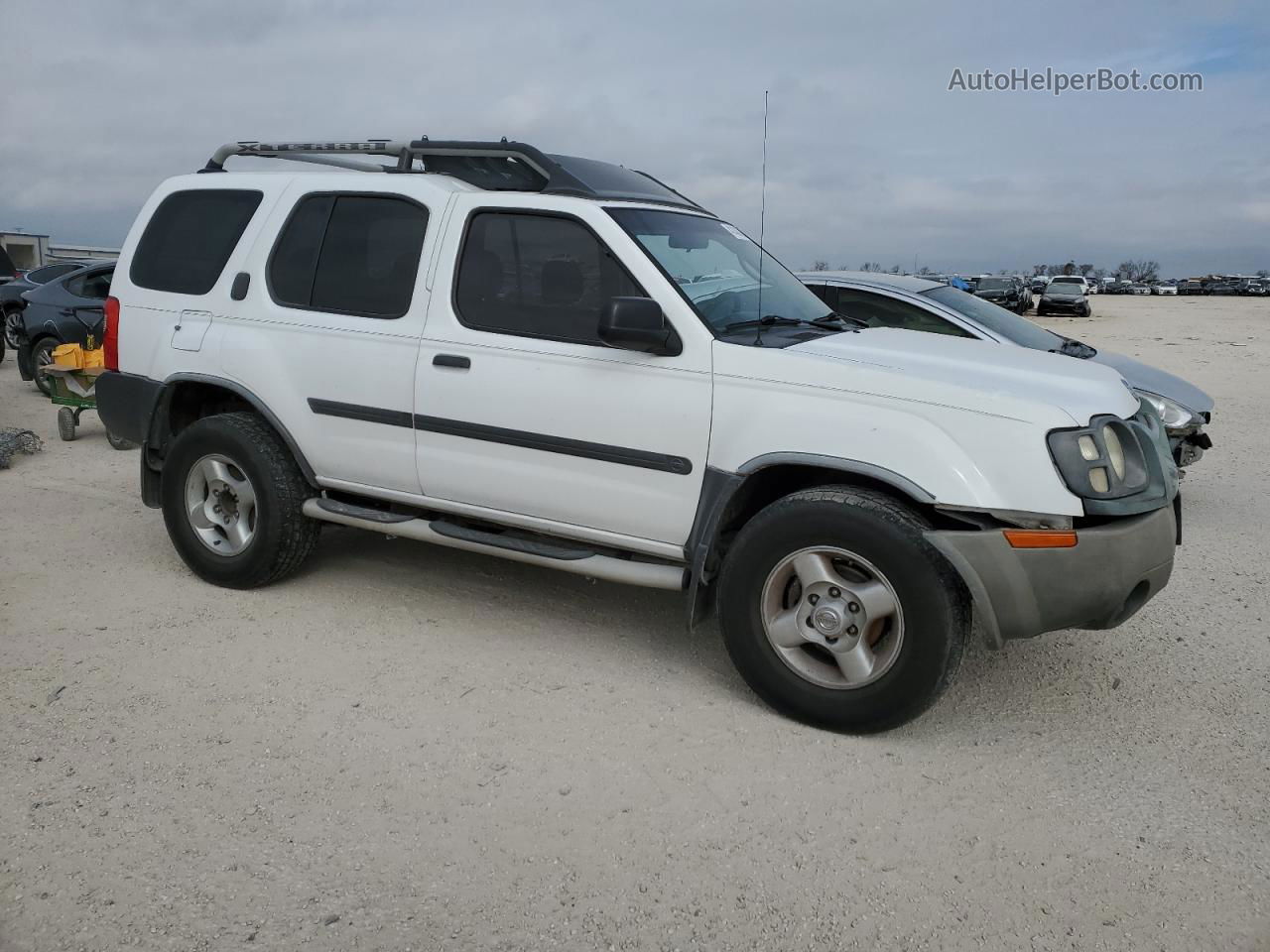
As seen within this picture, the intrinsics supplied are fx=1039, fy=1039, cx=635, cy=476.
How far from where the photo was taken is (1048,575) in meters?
3.52

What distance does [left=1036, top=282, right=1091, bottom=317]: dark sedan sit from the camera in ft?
126

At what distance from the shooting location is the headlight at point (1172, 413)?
693 centimetres

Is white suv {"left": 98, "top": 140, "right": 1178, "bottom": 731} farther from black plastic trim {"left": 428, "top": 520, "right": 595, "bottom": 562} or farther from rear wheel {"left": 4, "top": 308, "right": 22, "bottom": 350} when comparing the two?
rear wheel {"left": 4, "top": 308, "right": 22, "bottom": 350}

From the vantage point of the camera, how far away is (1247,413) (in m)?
12.0

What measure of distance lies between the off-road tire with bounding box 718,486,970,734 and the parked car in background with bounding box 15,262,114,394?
10.9 meters

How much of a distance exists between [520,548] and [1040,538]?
6.91 ft

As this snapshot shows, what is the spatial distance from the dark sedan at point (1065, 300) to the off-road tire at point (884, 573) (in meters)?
38.3

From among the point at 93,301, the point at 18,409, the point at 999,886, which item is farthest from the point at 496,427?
the point at 93,301

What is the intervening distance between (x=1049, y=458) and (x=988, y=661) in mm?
1461

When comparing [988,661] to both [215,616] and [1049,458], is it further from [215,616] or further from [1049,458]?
[215,616]

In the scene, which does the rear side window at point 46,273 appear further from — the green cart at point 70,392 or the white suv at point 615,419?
the white suv at point 615,419

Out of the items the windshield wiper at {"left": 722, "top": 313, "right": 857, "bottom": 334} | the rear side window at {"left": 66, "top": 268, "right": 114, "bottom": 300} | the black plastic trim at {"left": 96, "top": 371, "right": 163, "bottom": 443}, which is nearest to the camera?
the windshield wiper at {"left": 722, "top": 313, "right": 857, "bottom": 334}

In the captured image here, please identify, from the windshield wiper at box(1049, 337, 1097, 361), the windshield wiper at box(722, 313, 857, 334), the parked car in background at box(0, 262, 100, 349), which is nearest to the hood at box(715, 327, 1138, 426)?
the windshield wiper at box(722, 313, 857, 334)

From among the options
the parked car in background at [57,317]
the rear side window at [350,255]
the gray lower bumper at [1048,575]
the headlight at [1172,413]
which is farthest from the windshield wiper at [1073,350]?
the parked car in background at [57,317]
